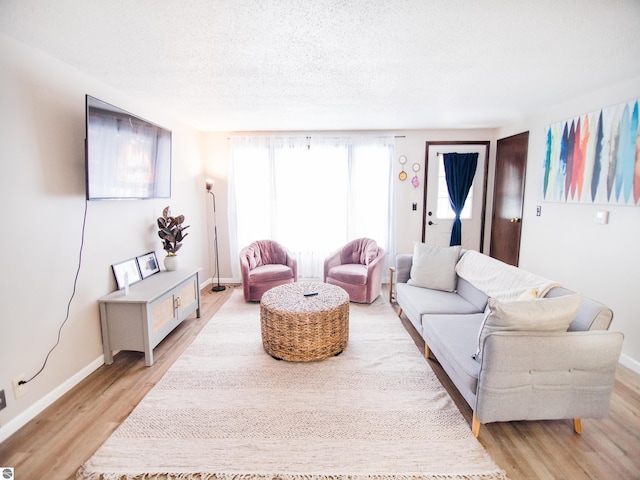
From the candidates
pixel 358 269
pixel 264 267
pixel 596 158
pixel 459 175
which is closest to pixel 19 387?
pixel 264 267

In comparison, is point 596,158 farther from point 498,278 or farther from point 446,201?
point 446,201

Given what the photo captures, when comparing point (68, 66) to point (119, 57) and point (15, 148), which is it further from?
point (15, 148)

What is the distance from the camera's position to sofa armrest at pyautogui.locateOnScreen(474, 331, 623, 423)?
1.66m

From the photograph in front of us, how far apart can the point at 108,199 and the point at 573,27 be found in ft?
11.1

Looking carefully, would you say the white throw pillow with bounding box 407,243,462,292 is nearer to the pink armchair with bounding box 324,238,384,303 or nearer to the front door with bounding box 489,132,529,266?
the pink armchair with bounding box 324,238,384,303

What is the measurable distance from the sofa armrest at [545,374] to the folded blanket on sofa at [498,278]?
1.58 ft

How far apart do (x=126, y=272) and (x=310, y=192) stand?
2.78 m

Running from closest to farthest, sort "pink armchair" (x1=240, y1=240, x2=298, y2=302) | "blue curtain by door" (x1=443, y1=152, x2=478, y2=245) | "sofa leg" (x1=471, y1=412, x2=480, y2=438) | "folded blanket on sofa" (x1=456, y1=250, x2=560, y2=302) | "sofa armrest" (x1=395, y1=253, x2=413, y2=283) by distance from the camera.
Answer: "sofa leg" (x1=471, y1=412, x2=480, y2=438) < "folded blanket on sofa" (x1=456, y1=250, x2=560, y2=302) < "sofa armrest" (x1=395, y1=253, x2=413, y2=283) < "pink armchair" (x1=240, y1=240, x2=298, y2=302) < "blue curtain by door" (x1=443, y1=152, x2=478, y2=245)

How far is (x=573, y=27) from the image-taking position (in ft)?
5.67

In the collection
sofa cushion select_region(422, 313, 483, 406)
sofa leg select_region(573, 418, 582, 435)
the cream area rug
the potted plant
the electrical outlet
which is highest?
the potted plant

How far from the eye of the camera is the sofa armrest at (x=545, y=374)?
5.44ft

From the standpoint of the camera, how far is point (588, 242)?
2895 mm

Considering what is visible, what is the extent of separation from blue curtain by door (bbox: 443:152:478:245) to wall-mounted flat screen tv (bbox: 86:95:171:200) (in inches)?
154

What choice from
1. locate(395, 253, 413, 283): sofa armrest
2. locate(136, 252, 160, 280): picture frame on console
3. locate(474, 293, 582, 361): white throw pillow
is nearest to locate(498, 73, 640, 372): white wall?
locate(474, 293, 582, 361): white throw pillow
